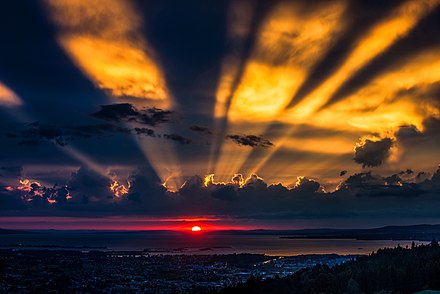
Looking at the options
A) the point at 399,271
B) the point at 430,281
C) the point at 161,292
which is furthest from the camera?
the point at 161,292

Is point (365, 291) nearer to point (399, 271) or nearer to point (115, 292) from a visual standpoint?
point (399, 271)

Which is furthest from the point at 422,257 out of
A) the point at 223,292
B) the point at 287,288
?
the point at 223,292

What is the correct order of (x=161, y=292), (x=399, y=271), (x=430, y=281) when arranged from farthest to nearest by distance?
(x=161, y=292), (x=399, y=271), (x=430, y=281)

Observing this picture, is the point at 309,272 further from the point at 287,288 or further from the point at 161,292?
the point at 161,292

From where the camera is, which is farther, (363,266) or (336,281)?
(363,266)

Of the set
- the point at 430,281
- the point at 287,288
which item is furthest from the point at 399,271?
the point at 287,288

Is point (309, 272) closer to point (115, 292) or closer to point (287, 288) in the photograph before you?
point (287, 288)

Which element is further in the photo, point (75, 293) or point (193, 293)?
point (75, 293)
